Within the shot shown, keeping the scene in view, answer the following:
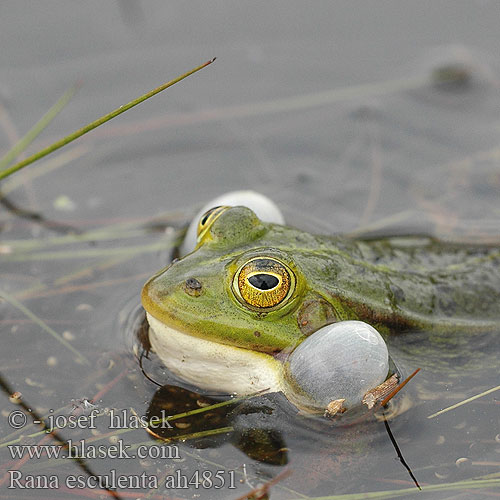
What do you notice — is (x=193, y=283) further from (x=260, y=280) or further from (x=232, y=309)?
(x=260, y=280)

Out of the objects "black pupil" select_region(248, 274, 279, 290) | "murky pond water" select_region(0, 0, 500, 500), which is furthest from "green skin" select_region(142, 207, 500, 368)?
"murky pond water" select_region(0, 0, 500, 500)

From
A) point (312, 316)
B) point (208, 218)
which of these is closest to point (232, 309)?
point (312, 316)

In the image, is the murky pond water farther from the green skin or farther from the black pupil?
the black pupil

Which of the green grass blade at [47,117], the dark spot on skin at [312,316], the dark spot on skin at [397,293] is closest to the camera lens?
the dark spot on skin at [312,316]

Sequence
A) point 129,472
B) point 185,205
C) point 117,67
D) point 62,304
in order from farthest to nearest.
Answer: point 117,67
point 185,205
point 62,304
point 129,472

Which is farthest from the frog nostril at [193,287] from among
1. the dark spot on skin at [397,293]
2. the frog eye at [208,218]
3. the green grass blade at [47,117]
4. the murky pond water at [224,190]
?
the green grass blade at [47,117]

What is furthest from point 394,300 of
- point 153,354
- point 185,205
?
point 185,205

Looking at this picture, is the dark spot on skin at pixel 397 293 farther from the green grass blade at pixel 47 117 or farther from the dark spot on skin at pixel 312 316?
the green grass blade at pixel 47 117

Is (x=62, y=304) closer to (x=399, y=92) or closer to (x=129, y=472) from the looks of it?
(x=129, y=472)
